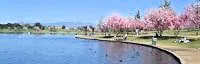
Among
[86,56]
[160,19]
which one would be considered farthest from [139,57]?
[160,19]

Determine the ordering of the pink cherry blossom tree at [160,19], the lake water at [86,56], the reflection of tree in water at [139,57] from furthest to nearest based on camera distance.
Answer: the pink cherry blossom tree at [160,19] < the lake water at [86,56] < the reflection of tree in water at [139,57]

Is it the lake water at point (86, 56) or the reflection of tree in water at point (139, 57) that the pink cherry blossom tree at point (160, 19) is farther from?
the reflection of tree in water at point (139, 57)

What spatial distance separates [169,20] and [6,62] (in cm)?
6081

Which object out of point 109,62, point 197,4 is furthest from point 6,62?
point 197,4

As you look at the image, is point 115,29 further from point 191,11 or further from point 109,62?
point 109,62

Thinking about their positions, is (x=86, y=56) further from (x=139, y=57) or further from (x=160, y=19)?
(x=160, y=19)

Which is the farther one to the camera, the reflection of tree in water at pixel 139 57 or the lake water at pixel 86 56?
the lake water at pixel 86 56

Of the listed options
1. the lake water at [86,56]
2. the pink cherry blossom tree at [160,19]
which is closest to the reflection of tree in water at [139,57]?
the lake water at [86,56]

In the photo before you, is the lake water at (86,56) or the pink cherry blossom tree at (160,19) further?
the pink cherry blossom tree at (160,19)

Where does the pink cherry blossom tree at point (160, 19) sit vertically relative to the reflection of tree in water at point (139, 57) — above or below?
above

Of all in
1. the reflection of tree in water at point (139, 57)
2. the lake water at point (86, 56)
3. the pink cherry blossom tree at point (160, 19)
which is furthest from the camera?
the pink cherry blossom tree at point (160, 19)

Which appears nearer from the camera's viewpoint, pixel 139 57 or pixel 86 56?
pixel 139 57

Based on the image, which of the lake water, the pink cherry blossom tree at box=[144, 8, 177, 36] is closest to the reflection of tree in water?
the lake water

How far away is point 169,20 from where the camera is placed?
9719 centimetres
